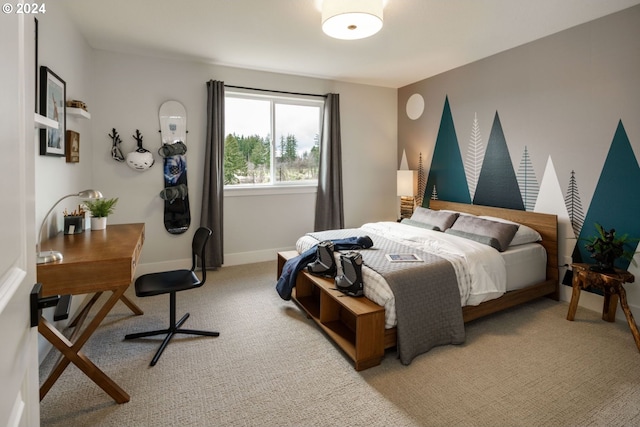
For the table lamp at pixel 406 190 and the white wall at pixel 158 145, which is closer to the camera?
the white wall at pixel 158 145

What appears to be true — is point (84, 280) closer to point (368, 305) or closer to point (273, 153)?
point (368, 305)

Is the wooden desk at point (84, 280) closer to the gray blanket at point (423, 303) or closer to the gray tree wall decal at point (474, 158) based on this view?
the gray blanket at point (423, 303)

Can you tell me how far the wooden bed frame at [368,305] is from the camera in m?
2.24

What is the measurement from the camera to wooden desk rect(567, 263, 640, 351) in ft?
8.56

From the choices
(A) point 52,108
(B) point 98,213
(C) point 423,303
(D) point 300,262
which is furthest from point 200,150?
(C) point 423,303

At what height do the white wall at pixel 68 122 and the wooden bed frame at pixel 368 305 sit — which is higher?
the white wall at pixel 68 122

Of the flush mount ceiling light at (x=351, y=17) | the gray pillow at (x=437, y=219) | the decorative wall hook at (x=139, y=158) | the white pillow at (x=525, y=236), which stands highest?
the flush mount ceiling light at (x=351, y=17)

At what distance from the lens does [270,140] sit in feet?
15.7

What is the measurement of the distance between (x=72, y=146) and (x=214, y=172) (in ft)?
4.96

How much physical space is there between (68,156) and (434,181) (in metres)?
4.24

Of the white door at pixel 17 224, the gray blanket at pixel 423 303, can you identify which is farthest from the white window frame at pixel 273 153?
the white door at pixel 17 224

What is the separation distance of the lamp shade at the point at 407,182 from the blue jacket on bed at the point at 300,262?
202 cm

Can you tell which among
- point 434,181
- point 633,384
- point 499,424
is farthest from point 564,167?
point 499,424

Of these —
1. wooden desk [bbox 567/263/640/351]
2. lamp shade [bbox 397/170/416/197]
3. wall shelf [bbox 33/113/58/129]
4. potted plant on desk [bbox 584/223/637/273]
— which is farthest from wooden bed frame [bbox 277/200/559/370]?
wall shelf [bbox 33/113/58/129]
